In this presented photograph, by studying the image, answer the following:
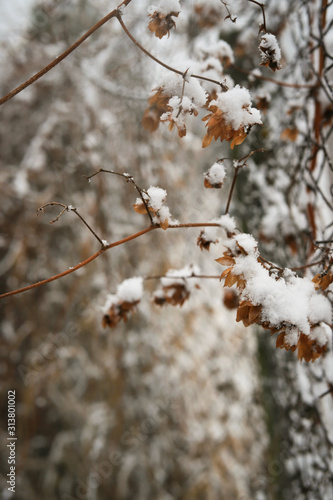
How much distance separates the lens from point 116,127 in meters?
2.17

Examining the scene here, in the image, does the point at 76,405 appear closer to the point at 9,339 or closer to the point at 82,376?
the point at 82,376

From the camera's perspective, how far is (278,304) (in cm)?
53

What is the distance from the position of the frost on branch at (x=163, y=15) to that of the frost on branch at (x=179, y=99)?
0.28 ft

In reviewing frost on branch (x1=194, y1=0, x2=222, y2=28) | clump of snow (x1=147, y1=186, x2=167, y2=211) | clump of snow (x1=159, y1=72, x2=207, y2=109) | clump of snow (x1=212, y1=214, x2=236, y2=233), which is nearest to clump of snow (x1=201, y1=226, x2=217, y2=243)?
clump of snow (x1=212, y1=214, x2=236, y2=233)

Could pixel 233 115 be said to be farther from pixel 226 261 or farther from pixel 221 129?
pixel 226 261

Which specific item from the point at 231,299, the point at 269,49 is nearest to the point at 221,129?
the point at 269,49

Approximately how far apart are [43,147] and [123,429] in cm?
198

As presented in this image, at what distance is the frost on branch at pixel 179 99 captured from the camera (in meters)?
0.63

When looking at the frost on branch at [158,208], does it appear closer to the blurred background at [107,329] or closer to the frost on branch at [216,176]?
the frost on branch at [216,176]

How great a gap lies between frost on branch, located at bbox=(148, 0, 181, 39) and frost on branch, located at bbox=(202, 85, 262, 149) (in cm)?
16

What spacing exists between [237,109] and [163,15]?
0.69 feet

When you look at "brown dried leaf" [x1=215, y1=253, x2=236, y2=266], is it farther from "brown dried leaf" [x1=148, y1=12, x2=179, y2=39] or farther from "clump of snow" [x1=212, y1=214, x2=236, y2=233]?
"brown dried leaf" [x1=148, y1=12, x2=179, y2=39]

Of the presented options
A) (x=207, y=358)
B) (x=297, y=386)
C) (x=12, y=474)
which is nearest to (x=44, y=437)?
(x=12, y=474)

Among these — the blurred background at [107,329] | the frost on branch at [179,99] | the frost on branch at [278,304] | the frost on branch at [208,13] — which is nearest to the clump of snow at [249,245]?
the frost on branch at [278,304]
